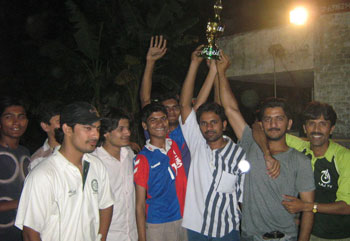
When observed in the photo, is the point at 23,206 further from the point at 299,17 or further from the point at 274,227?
the point at 299,17

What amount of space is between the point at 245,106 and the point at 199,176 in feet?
35.3

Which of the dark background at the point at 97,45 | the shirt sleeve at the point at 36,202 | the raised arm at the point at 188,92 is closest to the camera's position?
the shirt sleeve at the point at 36,202

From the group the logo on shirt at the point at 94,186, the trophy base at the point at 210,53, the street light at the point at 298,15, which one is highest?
the street light at the point at 298,15

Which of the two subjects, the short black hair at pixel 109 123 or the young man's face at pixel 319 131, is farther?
the short black hair at pixel 109 123

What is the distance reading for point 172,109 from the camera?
406 cm

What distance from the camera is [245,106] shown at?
13477 mm

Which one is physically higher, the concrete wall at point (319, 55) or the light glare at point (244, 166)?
the concrete wall at point (319, 55)

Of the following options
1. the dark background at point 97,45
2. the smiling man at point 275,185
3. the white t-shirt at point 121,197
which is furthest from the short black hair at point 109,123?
the dark background at point 97,45

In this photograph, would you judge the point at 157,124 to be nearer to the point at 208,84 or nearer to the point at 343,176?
the point at 208,84

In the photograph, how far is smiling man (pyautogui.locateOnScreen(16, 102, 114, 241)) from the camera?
2246mm

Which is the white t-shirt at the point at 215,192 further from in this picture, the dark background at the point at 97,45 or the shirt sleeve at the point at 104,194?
the dark background at the point at 97,45

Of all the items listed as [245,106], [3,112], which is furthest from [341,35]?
[3,112]

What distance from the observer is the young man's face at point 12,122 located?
3.37 metres

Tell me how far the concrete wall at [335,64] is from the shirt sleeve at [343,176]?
22.2 ft
